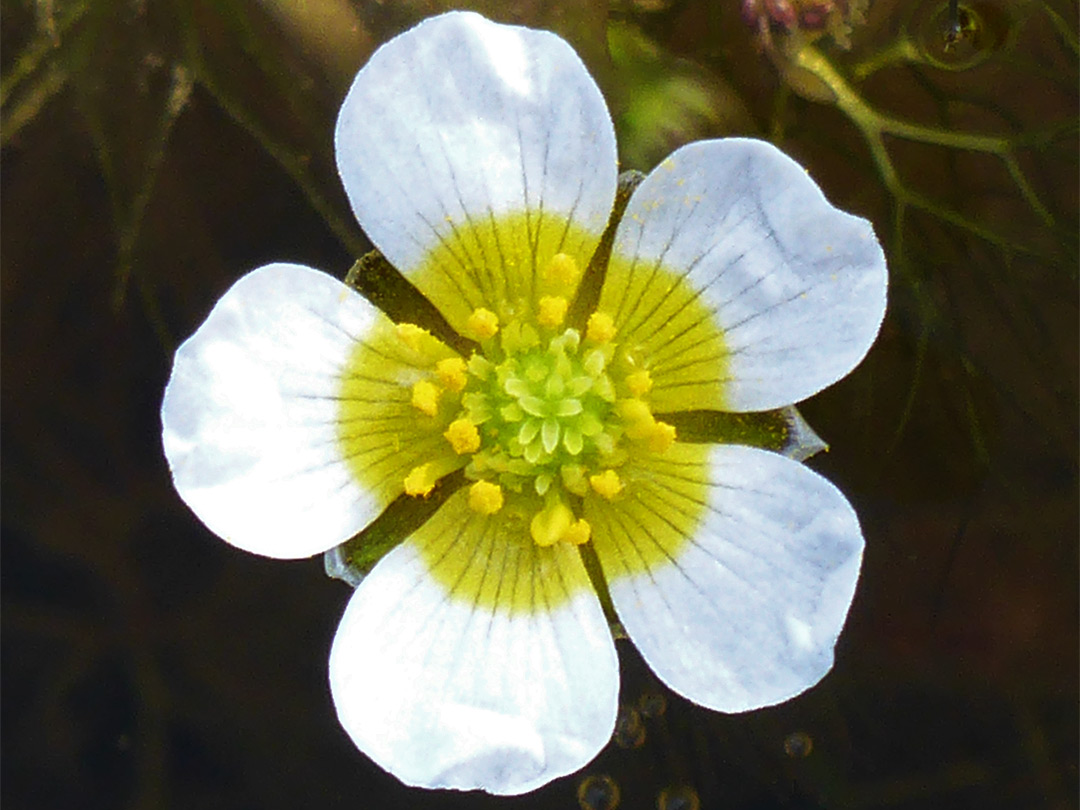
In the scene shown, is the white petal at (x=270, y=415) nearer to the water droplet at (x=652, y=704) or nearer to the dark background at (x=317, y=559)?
the dark background at (x=317, y=559)

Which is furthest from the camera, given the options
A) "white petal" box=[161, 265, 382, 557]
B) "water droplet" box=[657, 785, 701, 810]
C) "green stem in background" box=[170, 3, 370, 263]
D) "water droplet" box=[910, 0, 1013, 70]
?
"water droplet" box=[657, 785, 701, 810]

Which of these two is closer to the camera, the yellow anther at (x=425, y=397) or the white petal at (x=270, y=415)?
the white petal at (x=270, y=415)

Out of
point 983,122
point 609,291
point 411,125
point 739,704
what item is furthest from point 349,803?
point 983,122

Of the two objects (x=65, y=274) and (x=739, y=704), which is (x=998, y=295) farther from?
(x=65, y=274)

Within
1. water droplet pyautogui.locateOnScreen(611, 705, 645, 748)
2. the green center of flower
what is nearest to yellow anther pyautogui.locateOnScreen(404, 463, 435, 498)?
the green center of flower

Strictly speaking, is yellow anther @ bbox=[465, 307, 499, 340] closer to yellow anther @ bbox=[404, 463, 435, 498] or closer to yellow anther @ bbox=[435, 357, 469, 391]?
yellow anther @ bbox=[435, 357, 469, 391]

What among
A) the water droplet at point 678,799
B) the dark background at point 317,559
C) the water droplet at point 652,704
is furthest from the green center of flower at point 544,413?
the water droplet at point 678,799

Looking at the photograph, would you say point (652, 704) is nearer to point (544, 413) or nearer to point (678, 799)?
point (678, 799)
